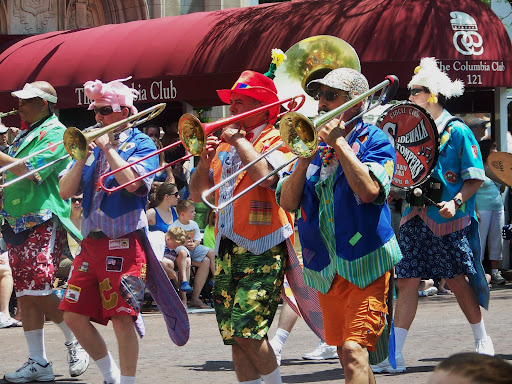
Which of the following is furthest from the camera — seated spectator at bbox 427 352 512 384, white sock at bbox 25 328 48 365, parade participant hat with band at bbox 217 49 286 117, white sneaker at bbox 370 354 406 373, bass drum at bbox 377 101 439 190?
white sock at bbox 25 328 48 365

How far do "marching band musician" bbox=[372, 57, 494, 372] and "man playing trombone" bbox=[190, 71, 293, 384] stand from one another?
1.74m

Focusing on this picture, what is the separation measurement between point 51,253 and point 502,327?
4248 mm

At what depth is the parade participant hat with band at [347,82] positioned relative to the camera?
520 centimetres

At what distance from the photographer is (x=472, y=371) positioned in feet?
6.96

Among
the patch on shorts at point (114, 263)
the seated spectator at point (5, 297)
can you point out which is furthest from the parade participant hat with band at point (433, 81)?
the seated spectator at point (5, 297)

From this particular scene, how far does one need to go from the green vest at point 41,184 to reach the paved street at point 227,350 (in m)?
1.16

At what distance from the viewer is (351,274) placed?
5.03 meters

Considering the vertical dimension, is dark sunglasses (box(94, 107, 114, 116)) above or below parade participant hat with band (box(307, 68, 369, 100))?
below

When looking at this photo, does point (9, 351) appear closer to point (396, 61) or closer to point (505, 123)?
point (396, 61)

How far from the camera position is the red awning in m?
15.0

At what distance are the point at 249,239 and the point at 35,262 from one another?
2.17 m

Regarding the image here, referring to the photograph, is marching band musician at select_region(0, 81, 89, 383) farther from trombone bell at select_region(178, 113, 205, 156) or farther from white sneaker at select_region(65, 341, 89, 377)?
trombone bell at select_region(178, 113, 205, 156)

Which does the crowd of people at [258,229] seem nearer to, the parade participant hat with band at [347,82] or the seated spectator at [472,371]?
the parade participant hat with band at [347,82]

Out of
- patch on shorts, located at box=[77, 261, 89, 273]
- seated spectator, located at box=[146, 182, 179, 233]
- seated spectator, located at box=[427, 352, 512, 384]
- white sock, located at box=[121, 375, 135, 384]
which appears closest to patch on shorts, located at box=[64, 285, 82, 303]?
patch on shorts, located at box=[77, 261, 89, 273]
